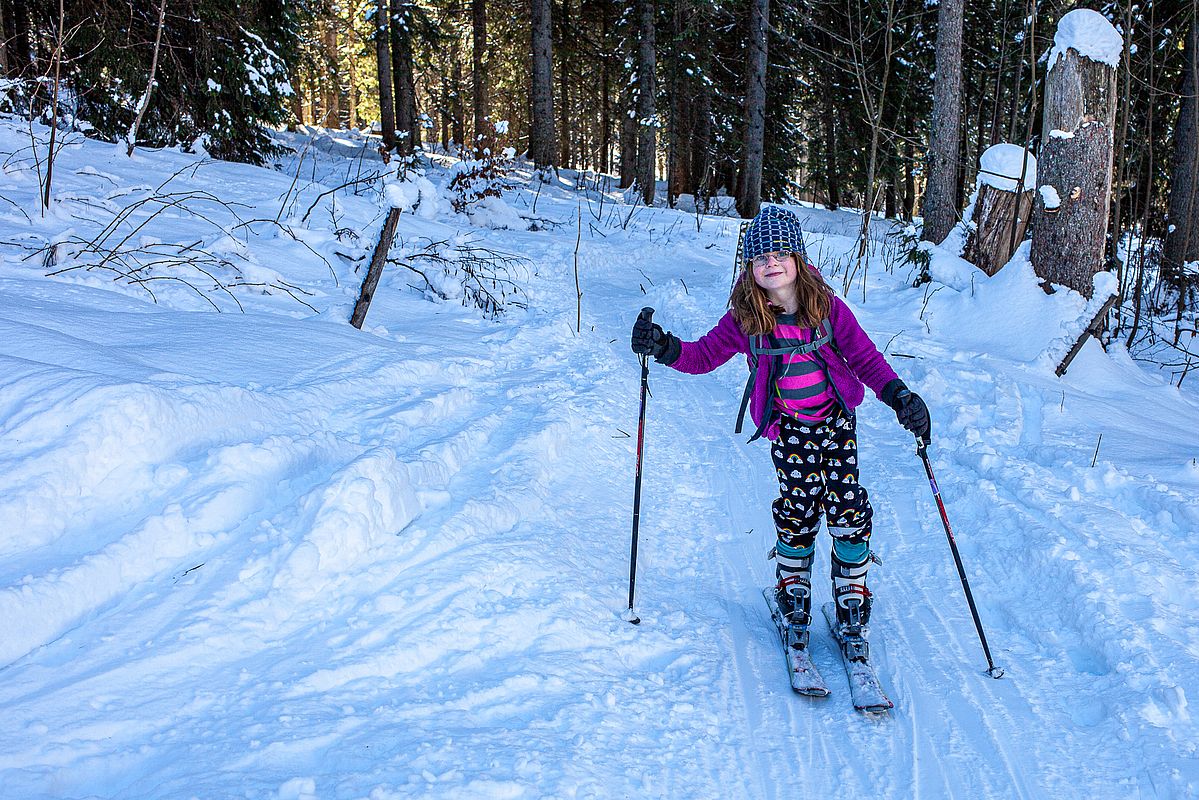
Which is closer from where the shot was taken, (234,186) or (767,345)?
(767,345)

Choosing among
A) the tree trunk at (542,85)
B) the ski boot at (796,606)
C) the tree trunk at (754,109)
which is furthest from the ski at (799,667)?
the tree trunk at (542,85)

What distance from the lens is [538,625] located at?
3.04 meters

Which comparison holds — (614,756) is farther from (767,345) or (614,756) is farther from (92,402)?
(92,402)

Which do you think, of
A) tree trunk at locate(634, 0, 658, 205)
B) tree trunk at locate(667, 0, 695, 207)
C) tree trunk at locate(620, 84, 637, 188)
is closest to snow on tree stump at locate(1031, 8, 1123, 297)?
tree trunk at locate(634, 0, 658, 205)

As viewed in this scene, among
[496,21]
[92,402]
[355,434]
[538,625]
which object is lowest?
[538,625]

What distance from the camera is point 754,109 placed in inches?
614

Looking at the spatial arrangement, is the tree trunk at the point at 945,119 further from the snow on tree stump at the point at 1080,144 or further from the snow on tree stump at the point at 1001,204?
the snow on tree stump at the point at 1080,144

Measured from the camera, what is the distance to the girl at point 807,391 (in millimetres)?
3164

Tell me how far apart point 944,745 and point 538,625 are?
5.09ft

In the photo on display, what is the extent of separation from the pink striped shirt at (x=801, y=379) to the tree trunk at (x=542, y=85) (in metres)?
14.8

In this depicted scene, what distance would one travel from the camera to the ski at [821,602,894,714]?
2805 mm

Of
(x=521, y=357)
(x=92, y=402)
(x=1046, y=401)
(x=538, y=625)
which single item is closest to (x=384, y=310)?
(x=521, y=357)

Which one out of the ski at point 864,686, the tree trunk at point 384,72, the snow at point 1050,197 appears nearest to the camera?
the ski at point 864,686

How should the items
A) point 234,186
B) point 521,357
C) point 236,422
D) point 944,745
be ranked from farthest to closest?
point 234,186, point 521,357, point 236,422, point 944,745
